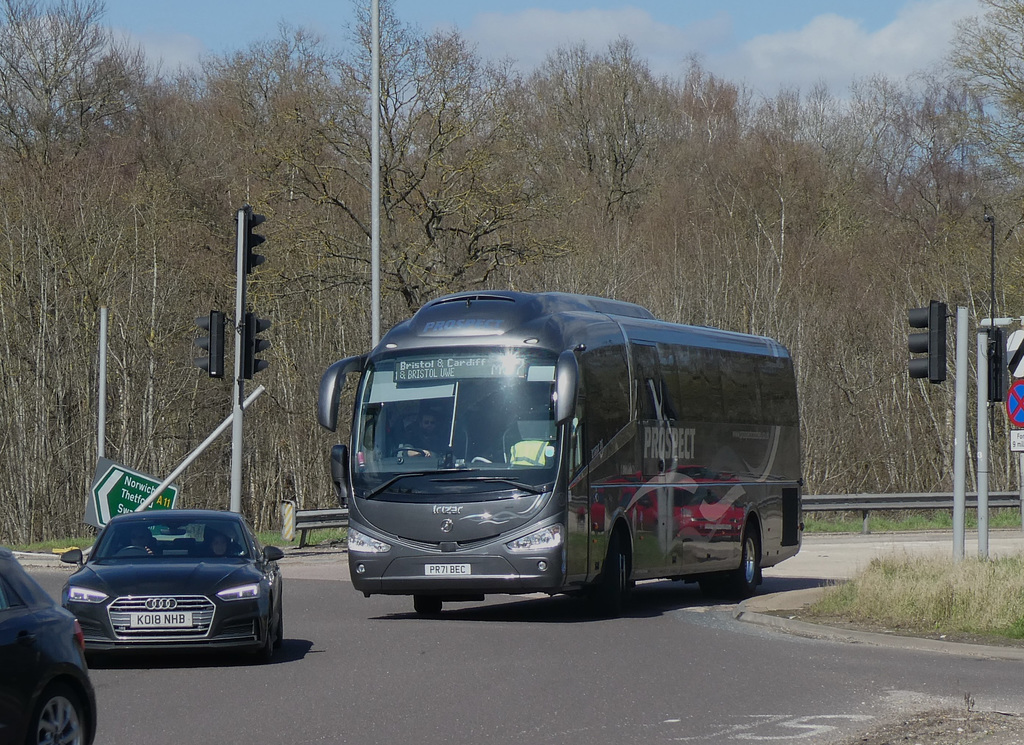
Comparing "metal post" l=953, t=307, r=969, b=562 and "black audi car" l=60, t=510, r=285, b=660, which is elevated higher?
"metal post" l=953, t=307, r=969, b=562

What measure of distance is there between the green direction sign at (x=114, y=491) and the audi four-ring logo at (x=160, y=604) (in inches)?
407

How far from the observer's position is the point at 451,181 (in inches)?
1412

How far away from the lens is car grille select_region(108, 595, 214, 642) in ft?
41.8

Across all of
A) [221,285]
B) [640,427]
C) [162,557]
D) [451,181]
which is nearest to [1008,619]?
[640,427]

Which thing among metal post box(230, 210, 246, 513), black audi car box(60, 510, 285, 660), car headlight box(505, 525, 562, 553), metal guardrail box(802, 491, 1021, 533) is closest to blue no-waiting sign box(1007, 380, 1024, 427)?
car headlight box(505, 525, 562, 553)

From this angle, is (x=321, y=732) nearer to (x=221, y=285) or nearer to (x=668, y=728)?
(x=668, y=728)

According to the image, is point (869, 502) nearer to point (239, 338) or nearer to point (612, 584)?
point (239, 338)

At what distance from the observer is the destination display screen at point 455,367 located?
56.7 feet

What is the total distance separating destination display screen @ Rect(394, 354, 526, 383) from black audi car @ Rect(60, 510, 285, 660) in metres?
4.08

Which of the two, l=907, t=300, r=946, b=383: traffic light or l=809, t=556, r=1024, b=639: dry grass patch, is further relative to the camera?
l=907, t=300, r=946, b=383: traffic light

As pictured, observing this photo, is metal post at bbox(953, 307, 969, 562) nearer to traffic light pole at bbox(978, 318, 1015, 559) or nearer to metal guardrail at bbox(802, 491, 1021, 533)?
traffic light pole at bbox(978, 318, 1015, 559)

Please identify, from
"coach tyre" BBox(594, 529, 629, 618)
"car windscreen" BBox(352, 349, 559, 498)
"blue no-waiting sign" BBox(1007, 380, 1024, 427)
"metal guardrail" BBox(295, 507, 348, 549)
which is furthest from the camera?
"metal guardrail" BBox(295, 507, 348, 549)

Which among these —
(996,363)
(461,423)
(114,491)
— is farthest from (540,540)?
(114,491)

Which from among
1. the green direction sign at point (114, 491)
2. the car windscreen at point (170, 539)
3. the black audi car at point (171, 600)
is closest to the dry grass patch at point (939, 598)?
the black audi car at point (171, 600)
